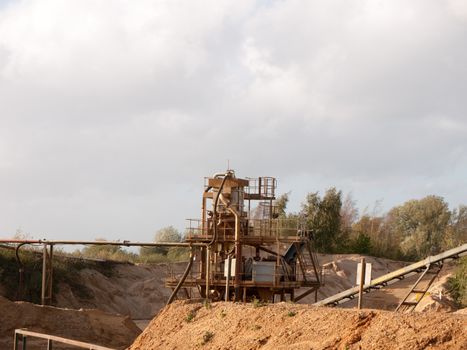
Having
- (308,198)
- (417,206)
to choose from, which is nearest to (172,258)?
(308,198)

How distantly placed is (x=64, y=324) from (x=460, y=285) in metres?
31.3

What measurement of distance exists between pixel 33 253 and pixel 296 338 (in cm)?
3914

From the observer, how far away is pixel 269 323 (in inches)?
698

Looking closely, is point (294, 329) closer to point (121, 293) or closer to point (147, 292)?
point (121, 293)

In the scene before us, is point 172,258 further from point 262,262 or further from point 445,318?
point 445,318

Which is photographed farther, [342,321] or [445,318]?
[342,321]

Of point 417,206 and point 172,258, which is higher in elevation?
point 417,206

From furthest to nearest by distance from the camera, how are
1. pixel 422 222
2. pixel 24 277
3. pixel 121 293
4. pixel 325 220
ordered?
pixel 422 222 → pixel 325 220 → pixel 121 293 → pixel 24 277

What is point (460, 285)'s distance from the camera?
173 ft

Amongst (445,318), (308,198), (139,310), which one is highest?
(308,198)

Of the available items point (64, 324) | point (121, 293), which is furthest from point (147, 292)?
point (64, 324)

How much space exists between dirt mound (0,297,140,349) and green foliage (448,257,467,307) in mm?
27924

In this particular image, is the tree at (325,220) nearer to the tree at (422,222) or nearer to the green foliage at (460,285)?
the tree at (422,222)

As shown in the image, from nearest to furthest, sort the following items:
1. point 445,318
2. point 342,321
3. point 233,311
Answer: point 445,318, point 342,321, point 233,311
